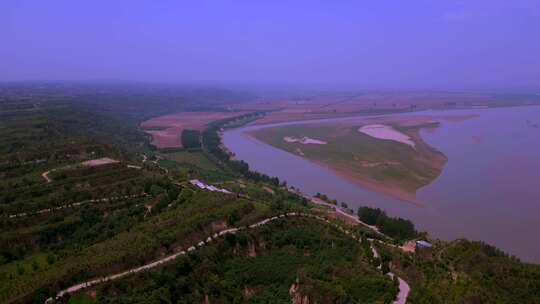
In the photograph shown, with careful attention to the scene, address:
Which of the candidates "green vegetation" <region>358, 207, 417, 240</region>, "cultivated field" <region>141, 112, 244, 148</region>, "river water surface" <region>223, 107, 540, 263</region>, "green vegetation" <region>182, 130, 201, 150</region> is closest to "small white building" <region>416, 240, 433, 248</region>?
"green vegetation" <region>358, 207, 417, 240</region>

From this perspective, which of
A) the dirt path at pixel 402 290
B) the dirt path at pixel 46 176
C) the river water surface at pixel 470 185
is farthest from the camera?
the dirt path at pixel 46 176

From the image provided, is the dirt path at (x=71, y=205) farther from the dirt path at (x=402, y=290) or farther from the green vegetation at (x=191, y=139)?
the green vegetation at (x=191, y=139)

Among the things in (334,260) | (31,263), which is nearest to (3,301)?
(31,263)

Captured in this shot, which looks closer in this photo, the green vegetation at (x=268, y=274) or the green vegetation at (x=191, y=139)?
the green vegetation at (x=268, y=274)

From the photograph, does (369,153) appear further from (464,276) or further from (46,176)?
(46,176)

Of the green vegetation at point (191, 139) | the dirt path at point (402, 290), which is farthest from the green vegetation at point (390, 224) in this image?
the green vegetation at point (191, 139)

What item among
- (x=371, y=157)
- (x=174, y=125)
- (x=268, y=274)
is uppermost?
(x=268, y=274)

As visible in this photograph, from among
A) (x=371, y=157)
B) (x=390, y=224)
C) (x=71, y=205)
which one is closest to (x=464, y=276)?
(x=390, y=224)

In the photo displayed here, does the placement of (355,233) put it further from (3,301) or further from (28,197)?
(28,197)

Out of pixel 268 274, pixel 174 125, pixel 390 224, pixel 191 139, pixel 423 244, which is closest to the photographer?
pixel 268 274

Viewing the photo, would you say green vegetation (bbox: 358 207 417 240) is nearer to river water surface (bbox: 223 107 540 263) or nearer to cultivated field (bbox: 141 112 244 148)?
river water surface (bbox: 223 107 540 263)
